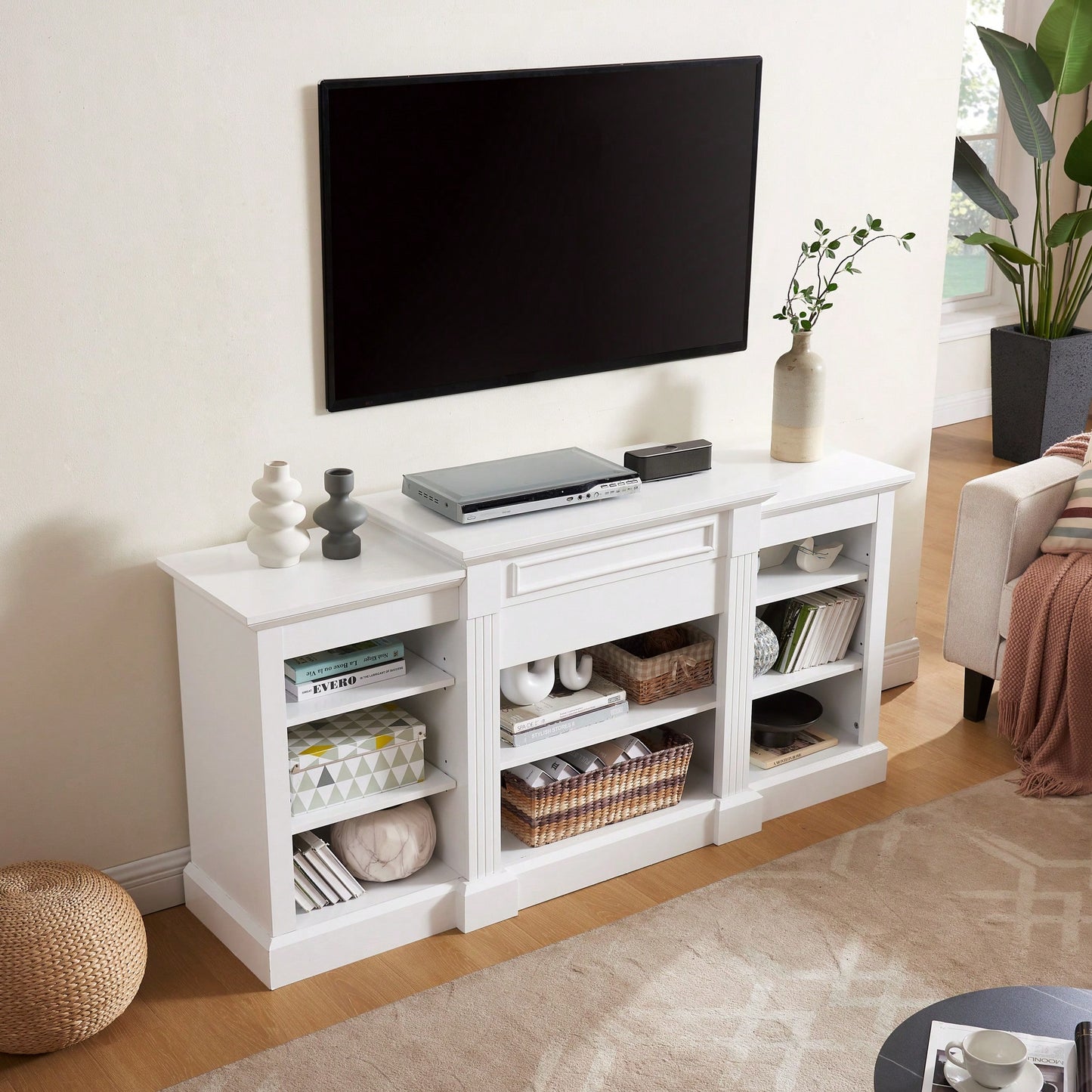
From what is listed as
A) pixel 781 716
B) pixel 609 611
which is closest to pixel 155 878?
pixel 609 611

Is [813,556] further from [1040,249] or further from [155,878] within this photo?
[1040,249]

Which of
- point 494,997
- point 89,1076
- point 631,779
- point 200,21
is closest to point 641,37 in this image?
point 200,21

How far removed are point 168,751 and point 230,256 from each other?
1.01m

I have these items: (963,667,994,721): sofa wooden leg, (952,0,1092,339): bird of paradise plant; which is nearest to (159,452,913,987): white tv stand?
(963,667,994,721): sofa wooden leg

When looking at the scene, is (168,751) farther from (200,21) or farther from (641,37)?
(641,37)

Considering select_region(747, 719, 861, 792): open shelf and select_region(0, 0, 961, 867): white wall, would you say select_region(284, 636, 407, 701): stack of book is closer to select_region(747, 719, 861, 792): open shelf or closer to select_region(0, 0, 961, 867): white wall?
select_region(0, 0, 961, 867): white wall

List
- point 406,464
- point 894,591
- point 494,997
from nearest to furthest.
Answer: point 494,997
point 406,464
point 894,591

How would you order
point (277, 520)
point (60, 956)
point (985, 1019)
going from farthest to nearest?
point (277, 520) → point (60, 956) → point (985, 1019)

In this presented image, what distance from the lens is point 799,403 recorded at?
3.16 m

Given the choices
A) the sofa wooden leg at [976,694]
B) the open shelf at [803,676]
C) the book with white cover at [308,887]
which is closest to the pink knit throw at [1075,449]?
the sofa wooden leg at [976,694]

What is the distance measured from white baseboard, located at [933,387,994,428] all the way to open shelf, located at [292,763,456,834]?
4.05 meters

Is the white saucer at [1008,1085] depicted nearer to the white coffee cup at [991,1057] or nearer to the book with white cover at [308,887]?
the white coffee cup at [991,1057]

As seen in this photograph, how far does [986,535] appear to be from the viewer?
3545 mm

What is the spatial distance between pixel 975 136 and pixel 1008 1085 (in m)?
4.99
